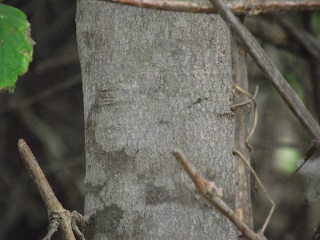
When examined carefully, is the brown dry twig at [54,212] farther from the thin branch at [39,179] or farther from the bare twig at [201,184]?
the bare twig at [201,184]

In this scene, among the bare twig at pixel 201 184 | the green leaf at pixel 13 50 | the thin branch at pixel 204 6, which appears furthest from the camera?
the green leaf at pixel 13 50

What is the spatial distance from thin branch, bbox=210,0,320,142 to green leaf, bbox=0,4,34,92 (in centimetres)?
30

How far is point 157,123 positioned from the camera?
3.14ft

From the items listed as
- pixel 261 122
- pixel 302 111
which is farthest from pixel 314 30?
pixel 302 111

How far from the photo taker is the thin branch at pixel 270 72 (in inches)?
28.5

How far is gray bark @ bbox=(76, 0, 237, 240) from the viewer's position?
0.95 meters

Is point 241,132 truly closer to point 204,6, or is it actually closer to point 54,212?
point 54,212

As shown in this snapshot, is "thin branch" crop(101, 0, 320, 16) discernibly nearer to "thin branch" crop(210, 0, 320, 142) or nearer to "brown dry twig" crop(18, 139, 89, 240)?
"thin branch" crop(210, 0, 320, 142)

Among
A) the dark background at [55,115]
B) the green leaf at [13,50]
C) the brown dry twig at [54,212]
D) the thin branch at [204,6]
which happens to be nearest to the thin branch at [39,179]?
the brown dry twig at [54,212]

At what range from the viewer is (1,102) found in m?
2.42

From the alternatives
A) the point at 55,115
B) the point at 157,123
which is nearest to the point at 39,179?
the point at 157,123

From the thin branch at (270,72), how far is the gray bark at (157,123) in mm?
218

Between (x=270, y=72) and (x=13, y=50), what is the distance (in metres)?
0.36

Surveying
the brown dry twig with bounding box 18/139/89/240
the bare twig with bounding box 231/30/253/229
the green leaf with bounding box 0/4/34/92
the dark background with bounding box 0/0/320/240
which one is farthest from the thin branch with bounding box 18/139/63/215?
the dark background with bounding box 0/0/320/240
